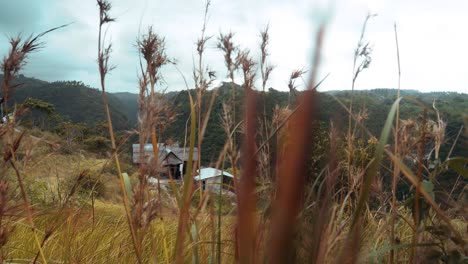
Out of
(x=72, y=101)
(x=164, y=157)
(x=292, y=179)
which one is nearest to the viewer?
(x=292, y=179)

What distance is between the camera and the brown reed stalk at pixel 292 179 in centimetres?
21

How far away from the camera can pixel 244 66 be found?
111 cm

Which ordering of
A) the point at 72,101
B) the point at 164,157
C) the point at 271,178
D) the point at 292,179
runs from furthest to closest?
the point at 72,101
the point at 164,157
the point at 271,178
the point at 292,179

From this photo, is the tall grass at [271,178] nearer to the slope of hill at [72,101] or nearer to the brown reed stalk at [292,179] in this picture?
the brown reed stalk at [292,179]

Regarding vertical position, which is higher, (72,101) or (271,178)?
(72,101)

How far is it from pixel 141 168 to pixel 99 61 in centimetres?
30

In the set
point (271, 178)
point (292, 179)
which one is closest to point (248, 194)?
point (292, 179)

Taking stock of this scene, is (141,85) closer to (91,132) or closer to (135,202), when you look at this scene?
(135,202)

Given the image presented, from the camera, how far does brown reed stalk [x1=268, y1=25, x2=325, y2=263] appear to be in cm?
21

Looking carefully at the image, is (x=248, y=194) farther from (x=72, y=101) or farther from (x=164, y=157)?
(x=72, y=101)

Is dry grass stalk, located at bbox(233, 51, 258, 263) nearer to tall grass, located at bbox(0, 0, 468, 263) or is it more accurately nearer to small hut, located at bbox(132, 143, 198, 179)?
tall grass, located at bbox(0, 0, 468, 263)

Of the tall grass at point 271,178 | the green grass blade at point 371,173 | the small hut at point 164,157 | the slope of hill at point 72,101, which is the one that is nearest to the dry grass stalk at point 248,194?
the tall grass at point 271,178

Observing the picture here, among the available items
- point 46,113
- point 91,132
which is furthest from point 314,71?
point 46,113

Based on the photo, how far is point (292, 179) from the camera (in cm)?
21
